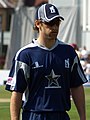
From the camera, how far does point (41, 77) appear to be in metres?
5.05

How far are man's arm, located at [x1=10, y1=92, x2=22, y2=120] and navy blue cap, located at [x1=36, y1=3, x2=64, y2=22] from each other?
0.68 meters

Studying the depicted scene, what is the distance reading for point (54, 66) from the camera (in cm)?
506

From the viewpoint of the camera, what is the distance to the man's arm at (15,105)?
4.99 meters

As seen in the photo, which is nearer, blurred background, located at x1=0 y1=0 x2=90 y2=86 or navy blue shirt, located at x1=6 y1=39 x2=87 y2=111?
navy blue shirt, located at x1=6 y1=39 x2=87 y2=111

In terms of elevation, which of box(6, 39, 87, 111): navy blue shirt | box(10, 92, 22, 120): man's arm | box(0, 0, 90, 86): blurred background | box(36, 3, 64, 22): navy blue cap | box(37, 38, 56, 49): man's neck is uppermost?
box(0, 0, 90, 86): blurred background

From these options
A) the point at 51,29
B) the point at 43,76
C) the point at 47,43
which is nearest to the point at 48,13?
the point at 51,29

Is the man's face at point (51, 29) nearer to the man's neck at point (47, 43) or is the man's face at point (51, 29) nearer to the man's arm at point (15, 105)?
the man's neck at point (47, 43)

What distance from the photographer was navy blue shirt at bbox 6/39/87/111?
505 centimetres

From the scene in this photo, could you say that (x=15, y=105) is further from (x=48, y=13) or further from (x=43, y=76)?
(x=48, y=13)

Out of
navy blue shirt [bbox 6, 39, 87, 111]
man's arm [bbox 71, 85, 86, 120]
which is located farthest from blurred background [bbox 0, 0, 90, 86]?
navy blue shirt [bbox 6, 39, 87, 111]

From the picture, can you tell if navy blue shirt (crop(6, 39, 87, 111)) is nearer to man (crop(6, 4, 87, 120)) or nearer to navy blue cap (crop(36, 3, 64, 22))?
man (crop(6, 4, 87, 120))

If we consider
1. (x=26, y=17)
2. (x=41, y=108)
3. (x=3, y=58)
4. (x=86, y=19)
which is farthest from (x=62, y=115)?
(x=3, y=58)

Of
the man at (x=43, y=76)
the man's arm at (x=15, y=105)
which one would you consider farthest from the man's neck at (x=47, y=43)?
the man's arm at (x=15, y=105)

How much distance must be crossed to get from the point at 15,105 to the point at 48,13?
2.73 feet
